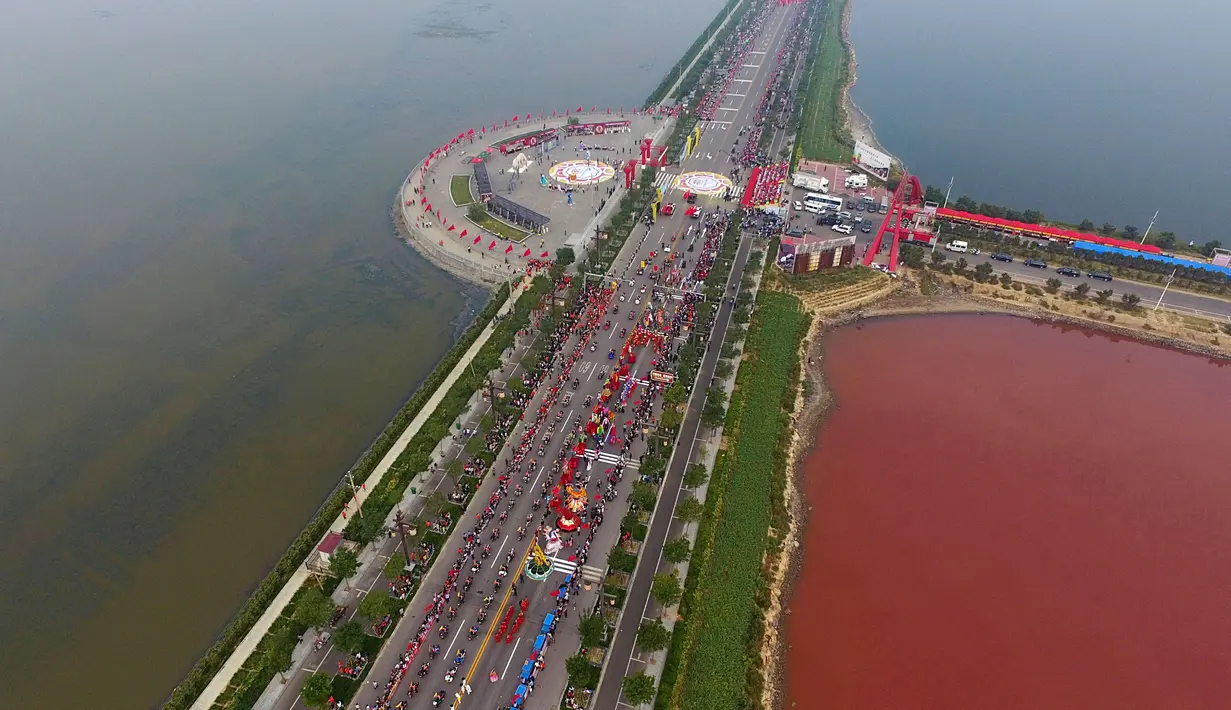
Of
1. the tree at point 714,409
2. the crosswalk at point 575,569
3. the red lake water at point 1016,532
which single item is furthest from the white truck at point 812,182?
the crosswalk at point 575,569

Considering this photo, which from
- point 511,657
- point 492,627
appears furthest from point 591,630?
point 492,627

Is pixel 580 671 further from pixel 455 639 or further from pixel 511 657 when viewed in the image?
pixel 455 639

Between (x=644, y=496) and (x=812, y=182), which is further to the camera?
(x=812, y=182)

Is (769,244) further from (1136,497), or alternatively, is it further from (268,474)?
(268,474)

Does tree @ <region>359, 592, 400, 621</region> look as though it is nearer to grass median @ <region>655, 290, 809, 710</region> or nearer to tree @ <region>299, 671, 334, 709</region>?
tree @ <region>299, 671, 334, 709</region>

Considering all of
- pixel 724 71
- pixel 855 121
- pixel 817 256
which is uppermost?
pixel 724 71
